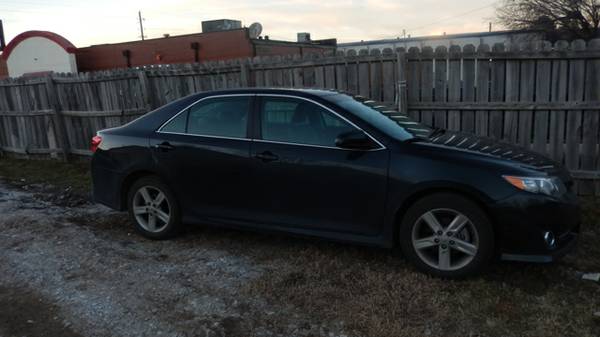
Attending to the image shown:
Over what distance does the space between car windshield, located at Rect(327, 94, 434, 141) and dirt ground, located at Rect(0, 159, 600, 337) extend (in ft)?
3.80

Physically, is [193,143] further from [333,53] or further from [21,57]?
[21,57]

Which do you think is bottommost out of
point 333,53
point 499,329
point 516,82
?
point 499,329

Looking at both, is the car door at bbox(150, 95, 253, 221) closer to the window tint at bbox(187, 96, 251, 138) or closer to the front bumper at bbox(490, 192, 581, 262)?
the window tint at bbox(187, 96, 251, 138)

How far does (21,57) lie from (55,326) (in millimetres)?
24141

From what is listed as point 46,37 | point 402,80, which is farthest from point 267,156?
point 46,37

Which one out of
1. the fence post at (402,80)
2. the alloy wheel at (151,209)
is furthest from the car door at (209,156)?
the fence post at (402,80)

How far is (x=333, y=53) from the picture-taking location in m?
7.56

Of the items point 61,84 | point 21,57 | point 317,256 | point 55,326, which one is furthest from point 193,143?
point 21,57

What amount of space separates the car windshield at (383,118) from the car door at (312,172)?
0.69 ft

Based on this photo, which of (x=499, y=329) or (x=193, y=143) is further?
(x=193, y=143)

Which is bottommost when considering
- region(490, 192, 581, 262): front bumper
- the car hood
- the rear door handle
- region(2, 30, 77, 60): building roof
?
region(490, 192, 581, 262): front bumper

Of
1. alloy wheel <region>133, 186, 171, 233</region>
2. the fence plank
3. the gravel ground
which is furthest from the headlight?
alloy wheel <region>133, 186, 171, 233</region>

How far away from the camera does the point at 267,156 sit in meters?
4.59

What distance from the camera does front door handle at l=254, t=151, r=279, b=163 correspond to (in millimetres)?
4559
